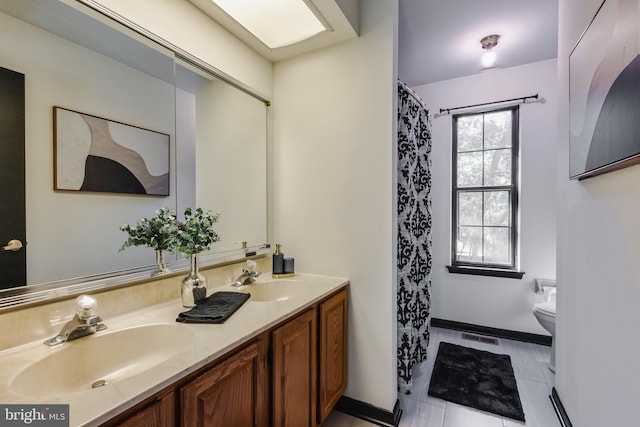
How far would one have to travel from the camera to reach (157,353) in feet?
3.48

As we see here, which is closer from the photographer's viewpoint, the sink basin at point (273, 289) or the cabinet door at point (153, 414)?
the cabinet door at point (153, 414)

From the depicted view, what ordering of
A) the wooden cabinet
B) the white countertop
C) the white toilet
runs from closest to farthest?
the white countertop, the wooden cabinet, the white toilet

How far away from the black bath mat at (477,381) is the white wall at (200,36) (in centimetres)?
253

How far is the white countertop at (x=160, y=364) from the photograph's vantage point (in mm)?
667

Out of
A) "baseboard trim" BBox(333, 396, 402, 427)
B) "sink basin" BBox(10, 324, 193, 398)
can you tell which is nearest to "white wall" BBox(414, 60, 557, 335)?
"baseboard trim" BBox(333, 396, 402, 427)

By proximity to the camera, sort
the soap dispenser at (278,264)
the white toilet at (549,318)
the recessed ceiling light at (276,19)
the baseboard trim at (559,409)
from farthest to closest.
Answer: the white toilet at (549,318), the soap dispenser at (278,264), the baseboard trim at (559,409), the recessed ceiling light at (276,19)

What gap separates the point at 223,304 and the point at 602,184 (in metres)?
1.79

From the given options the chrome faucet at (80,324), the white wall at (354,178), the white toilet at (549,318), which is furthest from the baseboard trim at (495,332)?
the chrome faucet at (80,324)

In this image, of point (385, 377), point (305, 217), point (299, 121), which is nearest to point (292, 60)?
point (299, 121)

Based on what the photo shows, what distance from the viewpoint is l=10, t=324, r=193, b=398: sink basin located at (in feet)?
2.76

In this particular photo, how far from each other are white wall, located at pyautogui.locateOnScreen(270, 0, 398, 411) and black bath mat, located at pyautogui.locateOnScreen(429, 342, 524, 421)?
0.64 meters

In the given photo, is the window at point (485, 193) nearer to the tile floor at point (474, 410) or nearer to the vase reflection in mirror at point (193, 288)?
the tile floor at point (474, 410)

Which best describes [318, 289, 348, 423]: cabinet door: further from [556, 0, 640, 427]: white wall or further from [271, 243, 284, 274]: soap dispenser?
[556, 0, 640, 427]: white wall

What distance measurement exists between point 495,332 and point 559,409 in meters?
1.17
